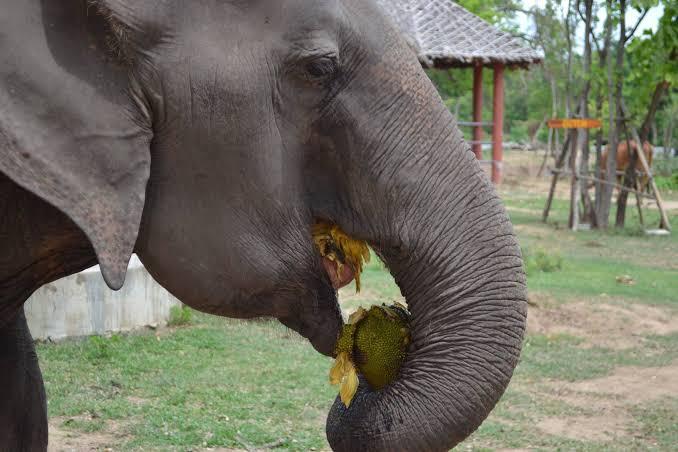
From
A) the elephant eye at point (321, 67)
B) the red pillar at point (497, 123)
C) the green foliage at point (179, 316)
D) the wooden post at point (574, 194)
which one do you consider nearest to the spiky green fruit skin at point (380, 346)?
the elephant eye at point (321, 67)

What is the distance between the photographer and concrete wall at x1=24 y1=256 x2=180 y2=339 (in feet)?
22.6

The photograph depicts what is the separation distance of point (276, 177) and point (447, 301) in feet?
1.56

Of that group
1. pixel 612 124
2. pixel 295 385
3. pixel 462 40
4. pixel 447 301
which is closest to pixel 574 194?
pixel 612 124

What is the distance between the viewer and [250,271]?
7.72 ft

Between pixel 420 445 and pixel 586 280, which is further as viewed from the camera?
pixel 586 280

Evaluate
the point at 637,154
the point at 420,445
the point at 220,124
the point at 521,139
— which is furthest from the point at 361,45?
the point at 521,139

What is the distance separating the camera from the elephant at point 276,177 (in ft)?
7.08

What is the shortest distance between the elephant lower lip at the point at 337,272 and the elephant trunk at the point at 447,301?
15 centimetres

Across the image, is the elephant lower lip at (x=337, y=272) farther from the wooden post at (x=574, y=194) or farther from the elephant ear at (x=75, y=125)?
the wooden post at (x=574, y=194)

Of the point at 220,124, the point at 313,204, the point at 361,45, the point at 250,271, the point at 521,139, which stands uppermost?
the point at 361,45

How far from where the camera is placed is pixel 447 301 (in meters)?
2.30

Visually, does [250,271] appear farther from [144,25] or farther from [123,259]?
[144,25]

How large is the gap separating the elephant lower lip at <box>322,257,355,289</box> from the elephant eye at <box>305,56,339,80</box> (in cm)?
45

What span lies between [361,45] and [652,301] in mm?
8145
